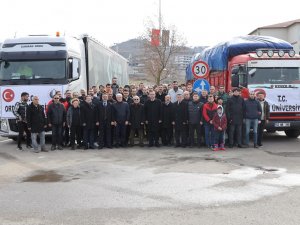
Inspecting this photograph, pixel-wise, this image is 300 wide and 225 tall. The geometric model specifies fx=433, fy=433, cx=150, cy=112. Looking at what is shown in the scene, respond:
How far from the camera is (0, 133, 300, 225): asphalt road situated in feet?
19.7

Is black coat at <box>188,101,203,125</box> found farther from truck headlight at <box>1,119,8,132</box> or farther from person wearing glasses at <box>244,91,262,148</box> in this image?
truck headlight at <box>1,119,8,132</box>

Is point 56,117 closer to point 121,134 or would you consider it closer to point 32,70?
point 32,70

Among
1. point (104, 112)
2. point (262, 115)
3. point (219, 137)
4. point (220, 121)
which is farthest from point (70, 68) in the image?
point (262, 115)

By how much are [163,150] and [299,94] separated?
16.1 feet

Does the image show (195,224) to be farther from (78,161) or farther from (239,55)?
(239,55)

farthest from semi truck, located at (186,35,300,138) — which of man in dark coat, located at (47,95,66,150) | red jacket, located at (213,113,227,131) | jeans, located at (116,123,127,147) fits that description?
man in dark coat, located at (47,95,66,150)

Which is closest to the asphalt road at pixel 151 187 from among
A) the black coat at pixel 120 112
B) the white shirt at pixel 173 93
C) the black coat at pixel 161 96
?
the black coat at pixel 120 112

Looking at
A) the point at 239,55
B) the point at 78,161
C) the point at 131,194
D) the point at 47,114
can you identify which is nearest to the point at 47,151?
the point at 47,114

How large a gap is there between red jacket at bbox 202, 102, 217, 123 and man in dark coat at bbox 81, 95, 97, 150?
3.29m

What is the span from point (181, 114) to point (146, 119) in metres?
1.12

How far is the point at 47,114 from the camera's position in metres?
12.9

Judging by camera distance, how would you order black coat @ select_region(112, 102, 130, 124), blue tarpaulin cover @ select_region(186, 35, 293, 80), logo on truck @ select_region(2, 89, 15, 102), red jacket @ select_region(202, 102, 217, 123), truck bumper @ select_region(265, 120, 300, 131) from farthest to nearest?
blue tarpaulin cover @ select_region(186, 35, 293, 80) → truck bumper @ select_region(265, 120, 300, 131) → logo on truck @ select_region(2, 89, 15, 102) → black coat @ select_region(112, 102, 130, 124) → red jacket @ select_region(202, 102, 217, 123)

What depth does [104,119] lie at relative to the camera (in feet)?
42.8

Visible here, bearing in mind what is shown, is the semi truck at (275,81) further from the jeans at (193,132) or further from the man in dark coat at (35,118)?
the man in dark coat at (35,118)
